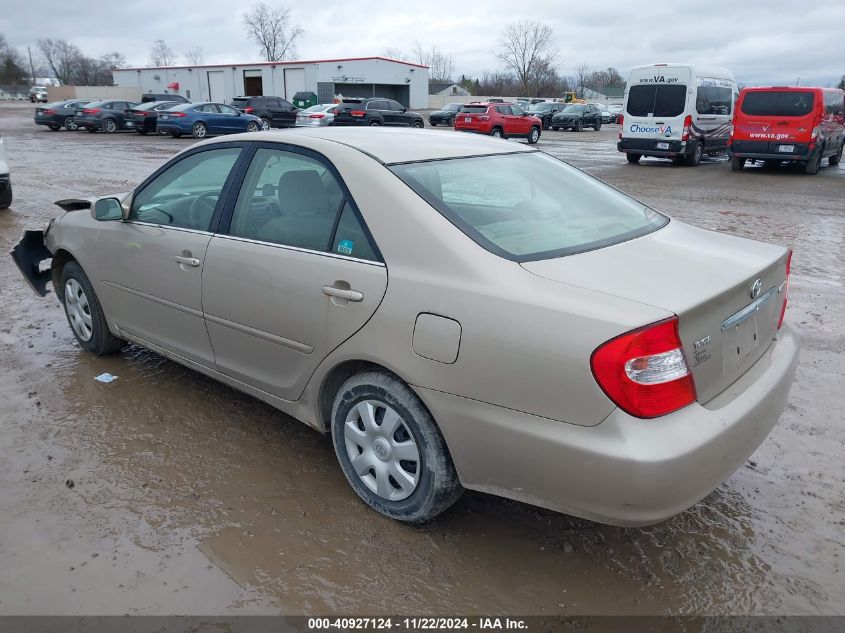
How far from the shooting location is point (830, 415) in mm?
3953

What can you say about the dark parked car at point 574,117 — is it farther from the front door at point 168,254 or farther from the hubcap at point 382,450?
the hubcap at point 382,450

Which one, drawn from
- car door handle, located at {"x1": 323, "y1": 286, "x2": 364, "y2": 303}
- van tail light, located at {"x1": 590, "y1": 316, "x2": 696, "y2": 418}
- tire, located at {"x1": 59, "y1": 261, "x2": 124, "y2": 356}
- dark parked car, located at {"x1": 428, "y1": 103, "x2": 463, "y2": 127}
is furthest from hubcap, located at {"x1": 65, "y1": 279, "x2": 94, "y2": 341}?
dark parked car, located at {"x1": 428, "y1": 103, "x2": 463, "y2": 127}

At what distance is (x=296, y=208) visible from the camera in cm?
330

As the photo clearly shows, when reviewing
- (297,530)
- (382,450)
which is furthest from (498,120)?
(297,530)

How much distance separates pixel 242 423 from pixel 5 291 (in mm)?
3957

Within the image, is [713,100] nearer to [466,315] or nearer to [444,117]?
[444,117]

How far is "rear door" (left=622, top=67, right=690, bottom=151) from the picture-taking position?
17938 mm

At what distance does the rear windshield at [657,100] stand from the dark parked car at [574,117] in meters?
18.8

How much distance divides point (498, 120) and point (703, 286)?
25028 millimetres

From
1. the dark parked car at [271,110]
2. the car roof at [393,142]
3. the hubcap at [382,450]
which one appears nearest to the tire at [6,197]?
the car roof at [393,142]

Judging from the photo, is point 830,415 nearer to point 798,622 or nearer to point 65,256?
point 798,622

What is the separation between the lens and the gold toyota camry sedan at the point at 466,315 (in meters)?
2.28

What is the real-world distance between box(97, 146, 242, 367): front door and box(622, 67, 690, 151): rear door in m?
16.8

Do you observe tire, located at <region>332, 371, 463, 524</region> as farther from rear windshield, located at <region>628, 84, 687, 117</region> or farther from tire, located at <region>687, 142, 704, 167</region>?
tire, located at <region>687, 142, 704, 167</region>
